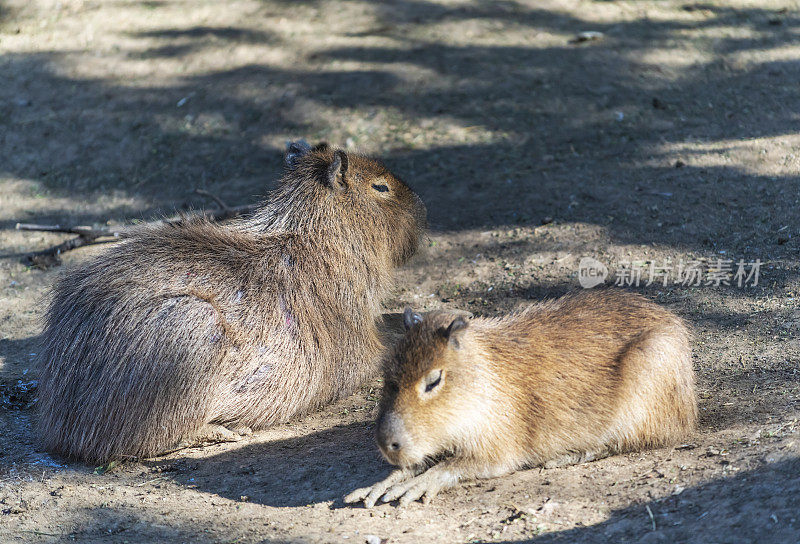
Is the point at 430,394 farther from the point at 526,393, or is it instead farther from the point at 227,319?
the point at 227,319

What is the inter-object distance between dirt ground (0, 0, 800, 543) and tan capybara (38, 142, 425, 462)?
0.19 metres

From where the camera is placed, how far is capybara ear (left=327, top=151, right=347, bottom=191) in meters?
4.48

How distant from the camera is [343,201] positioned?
15.1ft

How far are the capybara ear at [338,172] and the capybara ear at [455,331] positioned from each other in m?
1.54

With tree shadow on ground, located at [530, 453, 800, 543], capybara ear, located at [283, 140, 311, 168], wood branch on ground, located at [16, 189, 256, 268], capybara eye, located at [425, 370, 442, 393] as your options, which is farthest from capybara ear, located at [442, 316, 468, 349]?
wood branch on ground, located at [16, 189, 256, 268]

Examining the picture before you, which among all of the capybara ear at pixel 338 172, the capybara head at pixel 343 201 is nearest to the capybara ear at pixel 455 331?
the capybara head at pixel 343 201

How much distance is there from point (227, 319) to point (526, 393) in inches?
63.0

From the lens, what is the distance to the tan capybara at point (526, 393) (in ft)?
10.7

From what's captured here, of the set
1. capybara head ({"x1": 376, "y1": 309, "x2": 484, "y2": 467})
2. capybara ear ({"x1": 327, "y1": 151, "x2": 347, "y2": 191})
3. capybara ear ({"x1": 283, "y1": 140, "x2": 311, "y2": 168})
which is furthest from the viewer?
capybara ear ({"x1": 283, "y1": 140, "x2": 311, "y2": 168})

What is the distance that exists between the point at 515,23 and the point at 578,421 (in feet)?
19.2

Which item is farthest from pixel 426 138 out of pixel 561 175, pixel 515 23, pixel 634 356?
pixel 634 356

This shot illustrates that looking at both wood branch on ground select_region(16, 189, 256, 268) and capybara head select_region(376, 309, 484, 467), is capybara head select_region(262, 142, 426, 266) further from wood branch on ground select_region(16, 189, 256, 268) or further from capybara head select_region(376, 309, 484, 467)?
wood branch on ground select_region(16, 189, 256, 268)

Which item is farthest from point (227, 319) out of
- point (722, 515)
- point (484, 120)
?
A: point (484, 120)

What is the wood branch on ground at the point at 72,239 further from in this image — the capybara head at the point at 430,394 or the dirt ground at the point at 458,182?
the capybara head at the point at 430,394
